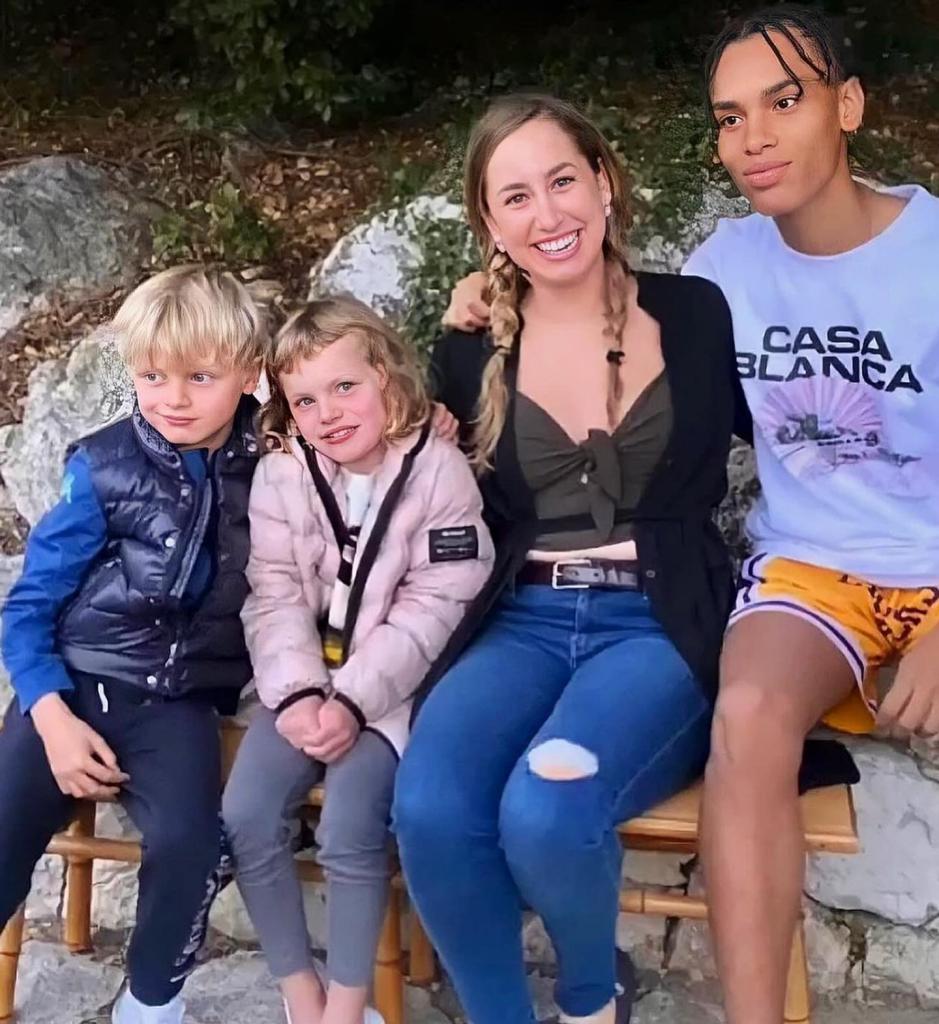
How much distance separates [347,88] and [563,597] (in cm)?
216

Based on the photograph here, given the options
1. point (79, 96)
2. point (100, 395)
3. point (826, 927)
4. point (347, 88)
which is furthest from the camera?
point (79, 96)

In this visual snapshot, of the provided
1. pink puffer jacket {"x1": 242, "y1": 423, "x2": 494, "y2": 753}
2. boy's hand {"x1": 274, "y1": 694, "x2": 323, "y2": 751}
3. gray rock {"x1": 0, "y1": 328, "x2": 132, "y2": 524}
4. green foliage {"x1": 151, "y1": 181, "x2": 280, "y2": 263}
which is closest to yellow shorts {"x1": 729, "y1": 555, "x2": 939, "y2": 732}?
pink puffer jacket {"x1": 242, "y1": 423, "x2": 494, "y2": 753}

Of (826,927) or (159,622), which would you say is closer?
(159,622)

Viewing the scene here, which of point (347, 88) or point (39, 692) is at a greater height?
point (347, 88)

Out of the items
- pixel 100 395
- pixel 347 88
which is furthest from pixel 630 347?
pixel 347 88

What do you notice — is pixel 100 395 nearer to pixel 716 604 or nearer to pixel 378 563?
pixel 378 563

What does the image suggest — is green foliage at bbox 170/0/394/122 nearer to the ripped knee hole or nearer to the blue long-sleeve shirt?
the blue long-sleeve shirt

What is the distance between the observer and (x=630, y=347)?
2348 mm

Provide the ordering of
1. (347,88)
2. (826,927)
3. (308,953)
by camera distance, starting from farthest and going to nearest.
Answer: (347,88) → (826,927) → (308,953)

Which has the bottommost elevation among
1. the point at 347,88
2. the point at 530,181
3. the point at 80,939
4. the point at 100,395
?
the point at 80,939

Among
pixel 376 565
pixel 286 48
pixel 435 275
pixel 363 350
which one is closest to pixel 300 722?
pixel 376 565

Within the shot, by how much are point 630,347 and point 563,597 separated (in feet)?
1.56

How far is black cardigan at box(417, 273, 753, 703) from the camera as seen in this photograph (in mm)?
2236

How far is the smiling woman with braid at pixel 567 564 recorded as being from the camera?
1992mm
